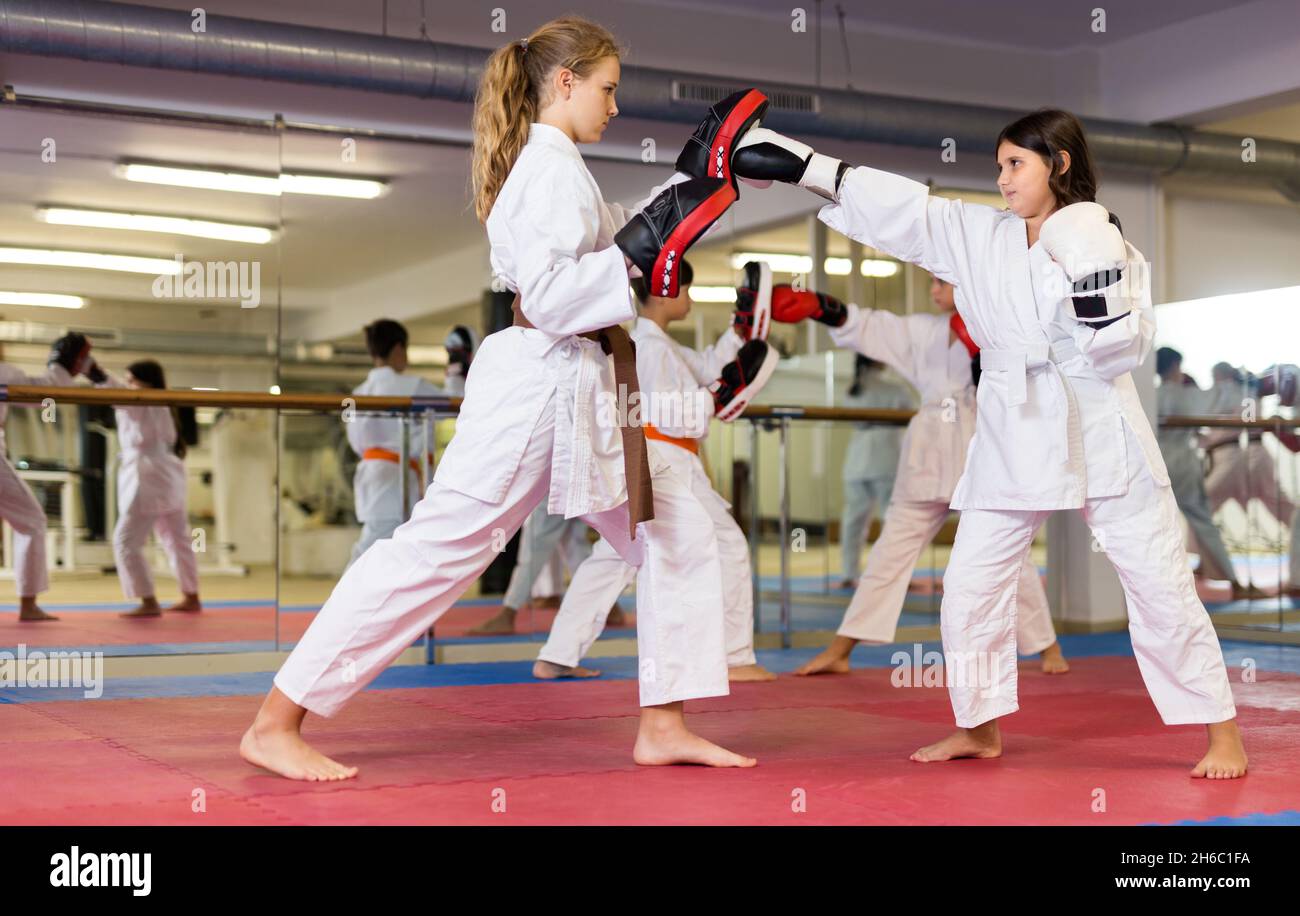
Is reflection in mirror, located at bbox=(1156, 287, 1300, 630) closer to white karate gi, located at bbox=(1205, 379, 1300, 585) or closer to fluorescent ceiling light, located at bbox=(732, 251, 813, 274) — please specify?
white karate gi, located at bbox=(1205, 379, 1300, 585)

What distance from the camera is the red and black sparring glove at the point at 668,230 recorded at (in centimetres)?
261

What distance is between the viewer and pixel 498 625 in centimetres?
599

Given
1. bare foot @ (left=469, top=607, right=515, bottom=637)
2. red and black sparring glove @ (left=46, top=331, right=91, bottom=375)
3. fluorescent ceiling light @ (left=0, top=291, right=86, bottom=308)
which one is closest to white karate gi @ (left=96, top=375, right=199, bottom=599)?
red and black sparring glove @ (left=46, top=331, right=91, bottom=375)

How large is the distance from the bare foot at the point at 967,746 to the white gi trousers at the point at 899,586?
66.7 inches

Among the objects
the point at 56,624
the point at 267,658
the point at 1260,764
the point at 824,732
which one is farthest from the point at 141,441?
the point at 1260,764

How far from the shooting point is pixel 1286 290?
6512mm

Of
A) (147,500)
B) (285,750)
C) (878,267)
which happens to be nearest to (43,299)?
(147,500)

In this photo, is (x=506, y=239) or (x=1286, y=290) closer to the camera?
(x=506, y=239)

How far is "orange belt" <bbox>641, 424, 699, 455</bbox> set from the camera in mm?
4420

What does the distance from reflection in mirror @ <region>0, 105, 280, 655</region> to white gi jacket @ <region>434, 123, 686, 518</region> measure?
119 inches

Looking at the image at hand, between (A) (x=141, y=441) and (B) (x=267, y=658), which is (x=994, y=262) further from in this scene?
(A) (x=141, y=441)

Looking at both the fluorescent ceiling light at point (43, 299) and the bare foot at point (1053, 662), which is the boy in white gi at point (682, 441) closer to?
the bare foot at point (1053, 662)

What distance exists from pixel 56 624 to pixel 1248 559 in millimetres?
5494

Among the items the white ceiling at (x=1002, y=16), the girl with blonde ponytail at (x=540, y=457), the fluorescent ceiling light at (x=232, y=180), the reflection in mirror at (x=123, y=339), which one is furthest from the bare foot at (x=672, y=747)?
the white ceiling at (x=1002, y=16)
